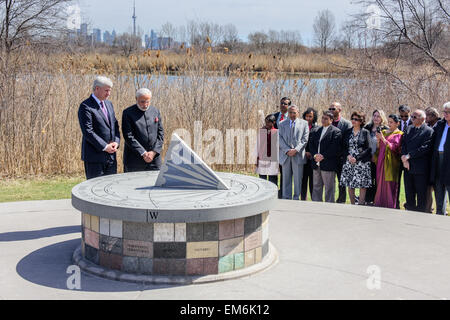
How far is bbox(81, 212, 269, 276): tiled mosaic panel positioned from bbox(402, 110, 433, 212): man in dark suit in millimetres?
3828

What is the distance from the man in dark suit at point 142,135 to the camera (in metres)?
6.59

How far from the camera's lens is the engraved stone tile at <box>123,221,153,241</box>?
14.4ft

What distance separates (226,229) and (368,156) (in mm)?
4067

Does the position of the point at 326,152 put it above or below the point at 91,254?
above

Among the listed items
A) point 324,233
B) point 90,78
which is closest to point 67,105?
point 90,78

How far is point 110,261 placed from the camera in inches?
180

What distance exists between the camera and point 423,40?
1512 centimetres

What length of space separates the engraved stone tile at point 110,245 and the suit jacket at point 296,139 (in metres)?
4.36

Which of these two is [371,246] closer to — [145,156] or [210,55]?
[145,156]

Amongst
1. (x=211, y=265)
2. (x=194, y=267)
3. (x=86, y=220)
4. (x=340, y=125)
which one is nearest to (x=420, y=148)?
(x=340, y=125)

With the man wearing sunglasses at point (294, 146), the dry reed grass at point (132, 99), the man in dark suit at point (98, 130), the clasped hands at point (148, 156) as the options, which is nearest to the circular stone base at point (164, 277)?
the man in dark suit at point (98, 130)

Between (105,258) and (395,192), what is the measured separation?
4840mm

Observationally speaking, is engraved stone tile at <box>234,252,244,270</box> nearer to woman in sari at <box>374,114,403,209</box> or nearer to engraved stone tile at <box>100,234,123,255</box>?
engraved stone tile at <box>100,234,123,255</box>

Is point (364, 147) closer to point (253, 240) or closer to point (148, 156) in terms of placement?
point (148, 156)
